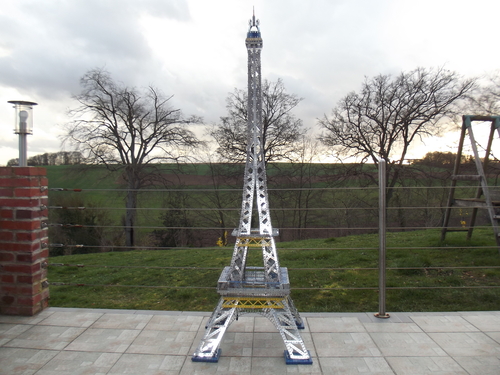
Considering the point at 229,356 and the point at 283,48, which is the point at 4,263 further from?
the point at 283,48

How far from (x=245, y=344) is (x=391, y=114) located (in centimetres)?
1446

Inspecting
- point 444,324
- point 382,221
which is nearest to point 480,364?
point 444,324

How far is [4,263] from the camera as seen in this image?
3018 millimetres

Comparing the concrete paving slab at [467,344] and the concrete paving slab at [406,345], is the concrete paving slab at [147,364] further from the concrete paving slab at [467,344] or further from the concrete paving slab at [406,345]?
the concrete paving slab at [467,344]

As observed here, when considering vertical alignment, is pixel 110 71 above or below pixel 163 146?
above

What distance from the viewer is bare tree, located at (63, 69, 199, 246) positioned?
618 inches

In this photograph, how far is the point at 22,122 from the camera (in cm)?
291

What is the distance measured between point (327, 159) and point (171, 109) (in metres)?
7.16

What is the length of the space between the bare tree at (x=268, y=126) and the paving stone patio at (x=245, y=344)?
40.2 feet

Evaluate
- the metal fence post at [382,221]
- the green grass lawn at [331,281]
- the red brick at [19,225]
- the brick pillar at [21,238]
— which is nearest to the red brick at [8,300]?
the brick pillar at [21,238]

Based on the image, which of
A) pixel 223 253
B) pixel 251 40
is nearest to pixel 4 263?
pixel 251 40

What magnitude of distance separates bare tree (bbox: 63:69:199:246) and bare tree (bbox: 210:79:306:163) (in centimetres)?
154

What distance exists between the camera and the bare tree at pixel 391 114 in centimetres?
1445

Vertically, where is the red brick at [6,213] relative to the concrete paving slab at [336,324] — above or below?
above
